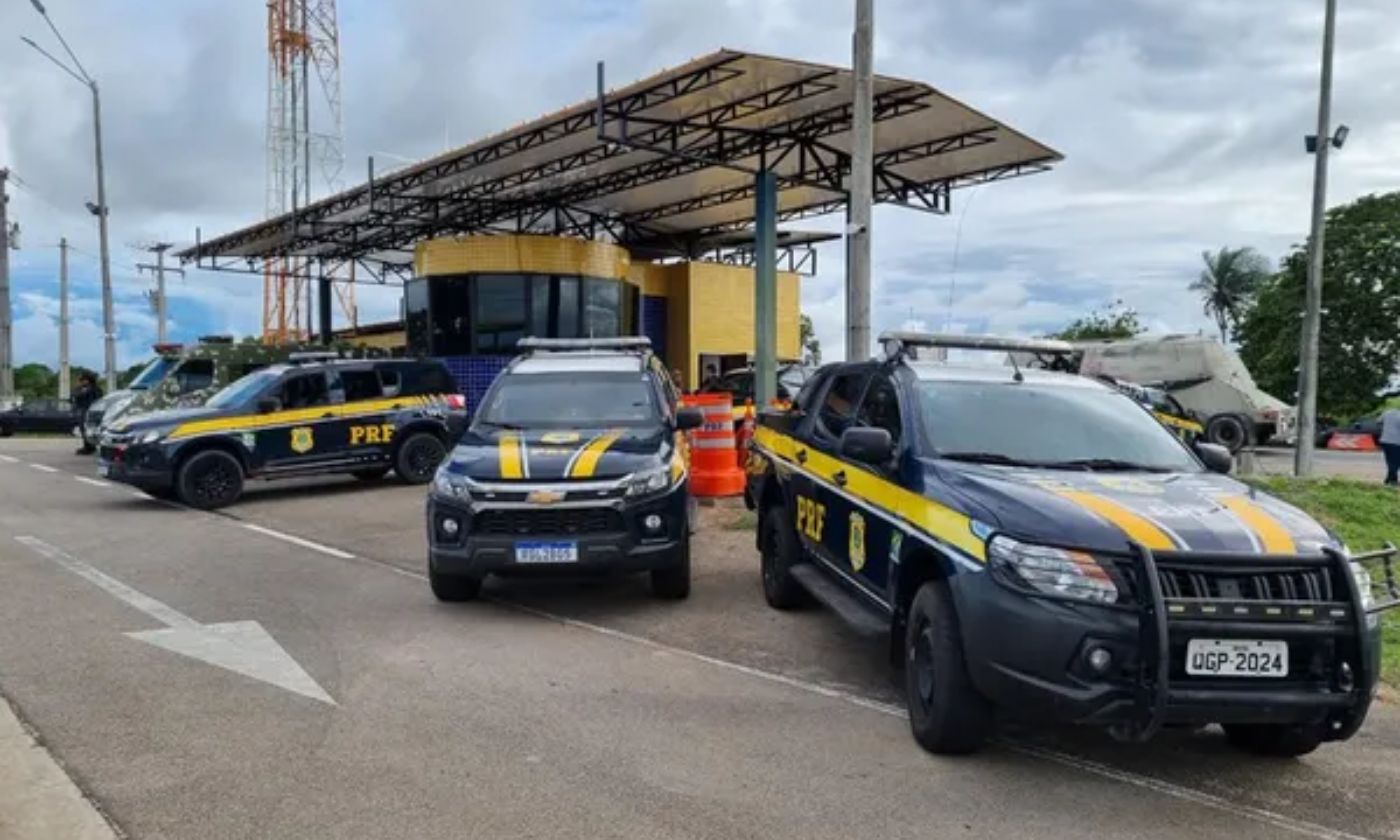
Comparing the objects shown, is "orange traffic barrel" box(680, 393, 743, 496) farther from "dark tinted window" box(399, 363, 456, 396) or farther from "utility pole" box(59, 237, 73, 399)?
"utility pole" box(59, 237, 73, 399)

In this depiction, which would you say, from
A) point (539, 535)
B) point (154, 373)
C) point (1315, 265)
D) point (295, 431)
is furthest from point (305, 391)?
point (1315, 265)

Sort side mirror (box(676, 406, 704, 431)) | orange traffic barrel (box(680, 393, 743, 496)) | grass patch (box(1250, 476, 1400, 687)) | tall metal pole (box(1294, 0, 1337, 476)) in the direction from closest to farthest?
side mirror (box(676, 406, 704, 431))
grass patch (box(1250, 476, 1400, 687))
orange traffic barrel (box(680, 393, 743, 496))
tall metal pole (box(1294, 0, 1337, 476))

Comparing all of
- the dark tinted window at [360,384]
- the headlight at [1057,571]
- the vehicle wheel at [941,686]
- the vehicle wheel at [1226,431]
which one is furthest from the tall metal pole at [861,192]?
the vehicle wheel at [1226,431]

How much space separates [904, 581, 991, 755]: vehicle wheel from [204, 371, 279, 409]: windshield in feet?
37.3

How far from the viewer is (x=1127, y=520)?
13.9 feet

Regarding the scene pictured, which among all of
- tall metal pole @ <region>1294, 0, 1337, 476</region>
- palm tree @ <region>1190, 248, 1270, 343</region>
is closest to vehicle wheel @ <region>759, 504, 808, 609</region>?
tall metal pole @ <region>1294, 0, 1337, 476</region>

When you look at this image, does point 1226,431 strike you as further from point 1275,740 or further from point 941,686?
point 941,686

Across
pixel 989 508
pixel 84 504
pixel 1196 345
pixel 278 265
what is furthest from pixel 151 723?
pixel 278 265

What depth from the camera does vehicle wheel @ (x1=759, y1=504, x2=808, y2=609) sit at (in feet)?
24.3

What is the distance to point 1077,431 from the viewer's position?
18.4 feet

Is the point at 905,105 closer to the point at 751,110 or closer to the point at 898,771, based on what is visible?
the point at 751,110

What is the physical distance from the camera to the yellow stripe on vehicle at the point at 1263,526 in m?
4.16

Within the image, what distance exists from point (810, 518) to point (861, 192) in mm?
5124

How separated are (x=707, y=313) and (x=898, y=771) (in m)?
27.6
